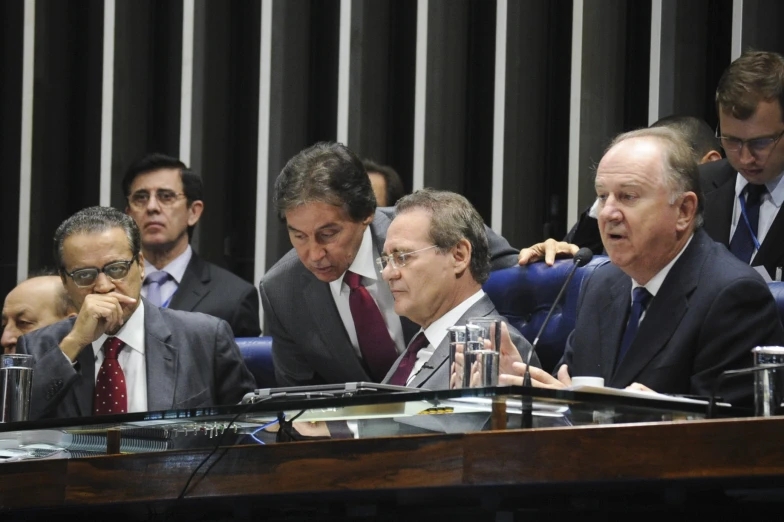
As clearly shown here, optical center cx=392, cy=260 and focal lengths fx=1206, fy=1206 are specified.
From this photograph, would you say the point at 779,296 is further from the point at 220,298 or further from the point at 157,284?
the point at 157,284

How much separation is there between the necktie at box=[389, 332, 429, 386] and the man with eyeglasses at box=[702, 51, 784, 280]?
3.09 feet

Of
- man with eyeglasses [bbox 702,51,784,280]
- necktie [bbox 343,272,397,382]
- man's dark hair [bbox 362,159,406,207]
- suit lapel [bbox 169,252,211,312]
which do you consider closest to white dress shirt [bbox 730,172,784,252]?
man with eyeglasses [bbox 702,51,784,280]

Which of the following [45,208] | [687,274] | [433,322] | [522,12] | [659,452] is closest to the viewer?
[659,452]

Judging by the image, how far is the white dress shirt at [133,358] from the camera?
3105mm

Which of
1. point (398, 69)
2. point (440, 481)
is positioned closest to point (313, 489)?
point (440, 481)

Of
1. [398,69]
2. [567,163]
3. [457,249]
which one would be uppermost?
[398,69]

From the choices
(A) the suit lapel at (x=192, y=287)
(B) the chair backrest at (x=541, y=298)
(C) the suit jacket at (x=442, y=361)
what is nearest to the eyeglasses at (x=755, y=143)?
(B) the chair backrest at (x=541, y=298)

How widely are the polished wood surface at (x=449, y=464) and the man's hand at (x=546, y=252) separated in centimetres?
147

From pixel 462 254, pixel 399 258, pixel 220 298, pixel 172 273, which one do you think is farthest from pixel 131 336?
pixel 172 273

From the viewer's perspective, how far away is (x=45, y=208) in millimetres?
5586

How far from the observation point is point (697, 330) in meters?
2.38

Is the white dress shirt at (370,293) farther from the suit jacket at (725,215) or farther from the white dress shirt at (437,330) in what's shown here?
the suit jacket at (725,215)

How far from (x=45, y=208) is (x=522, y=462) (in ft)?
14.4

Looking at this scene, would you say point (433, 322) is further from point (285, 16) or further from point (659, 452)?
point (285, 16)
